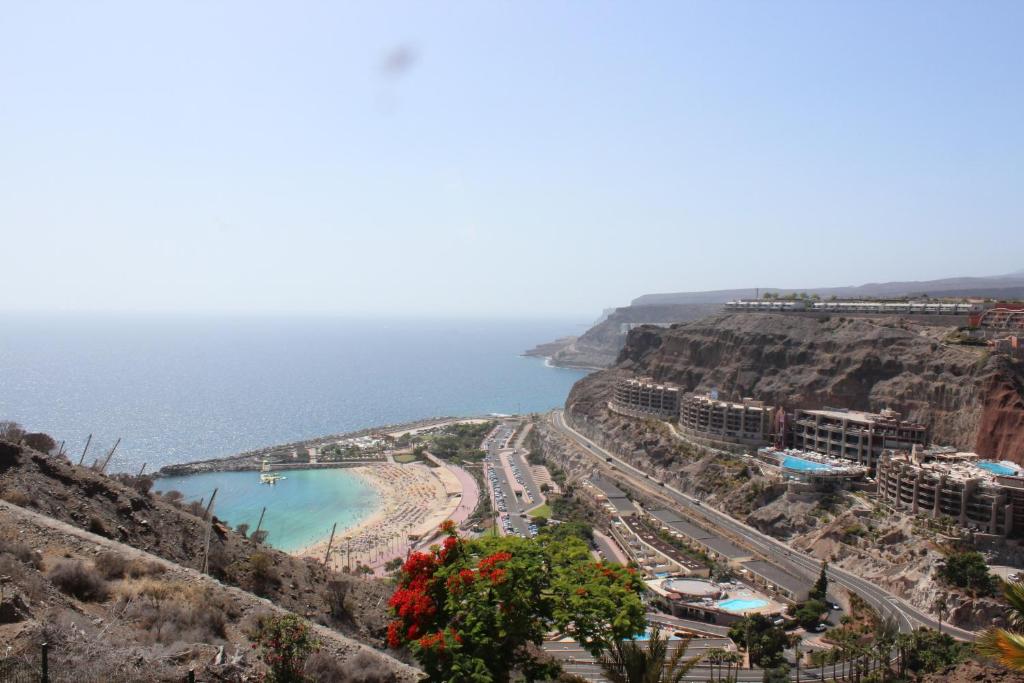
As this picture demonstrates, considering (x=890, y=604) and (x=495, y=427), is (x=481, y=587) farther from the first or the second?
(x=495, y=427)

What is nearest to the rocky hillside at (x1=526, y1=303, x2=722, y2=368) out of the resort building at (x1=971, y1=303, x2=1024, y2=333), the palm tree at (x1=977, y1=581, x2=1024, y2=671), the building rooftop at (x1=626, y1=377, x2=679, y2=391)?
the building rooftop at (x1=626, y1=377, x2=679, y2=391)

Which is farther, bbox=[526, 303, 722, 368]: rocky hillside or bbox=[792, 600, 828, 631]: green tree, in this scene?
bbox=[526, 303, 722, 368]: rocky hillside

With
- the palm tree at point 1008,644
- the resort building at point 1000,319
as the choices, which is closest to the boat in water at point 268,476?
the resort building at point 1000,319

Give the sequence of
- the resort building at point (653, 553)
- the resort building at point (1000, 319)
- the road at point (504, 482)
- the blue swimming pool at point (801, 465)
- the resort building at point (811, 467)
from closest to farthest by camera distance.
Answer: the resort building at point (653, 553), the resort building at point (811, 467), the blue swimming pool at point (801, 465), the road at point (504, 482), the resort building at point (1000, 319)

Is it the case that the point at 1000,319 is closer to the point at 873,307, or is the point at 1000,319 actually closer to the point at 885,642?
the point at 873,307

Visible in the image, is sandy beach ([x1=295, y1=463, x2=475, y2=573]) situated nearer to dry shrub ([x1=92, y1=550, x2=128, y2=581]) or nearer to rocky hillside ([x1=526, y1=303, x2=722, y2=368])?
dry shrub ([x1=92, y1=550, x2=128, y2=581])

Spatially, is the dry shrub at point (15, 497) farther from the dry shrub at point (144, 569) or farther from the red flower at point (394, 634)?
the red flower at point (394, 634)
